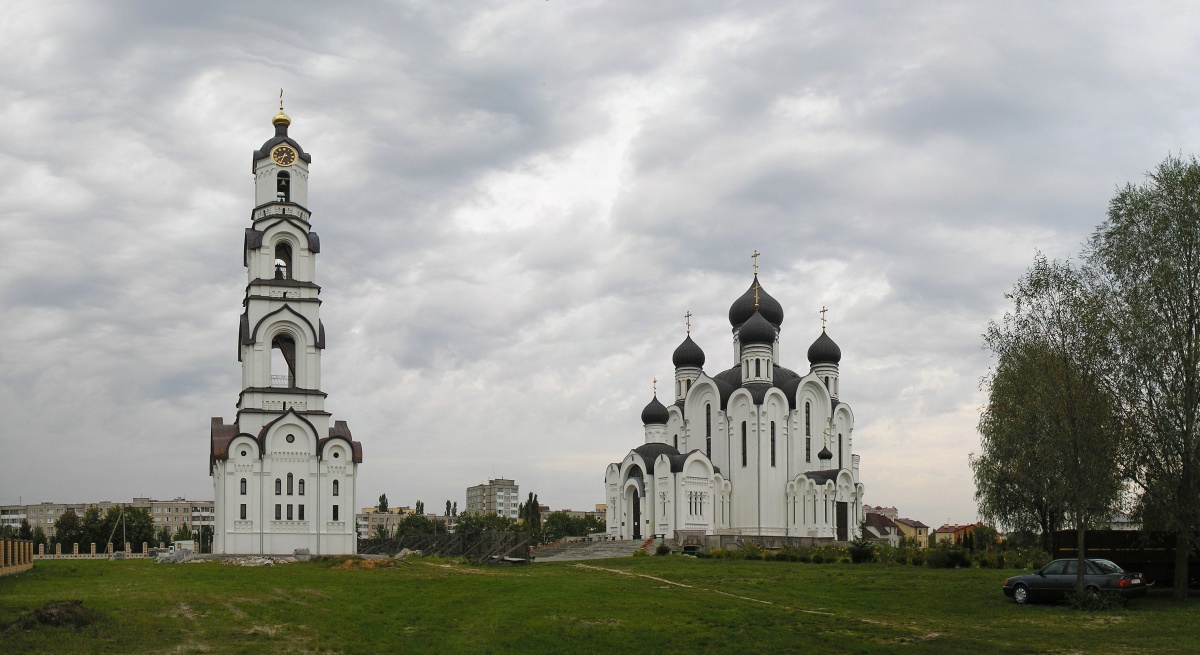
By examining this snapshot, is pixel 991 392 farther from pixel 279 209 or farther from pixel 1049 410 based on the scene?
pixel 279 209

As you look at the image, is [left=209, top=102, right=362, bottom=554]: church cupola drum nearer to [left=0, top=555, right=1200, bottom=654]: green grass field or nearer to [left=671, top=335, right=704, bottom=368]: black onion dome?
[left=0, top=555, right=1200, bottom=654]: green grass field

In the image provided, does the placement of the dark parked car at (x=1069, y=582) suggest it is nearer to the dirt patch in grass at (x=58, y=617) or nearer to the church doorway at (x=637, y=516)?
the dirt patch in grass at (x=58, y=617)

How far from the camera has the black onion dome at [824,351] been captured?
60094 millimetres

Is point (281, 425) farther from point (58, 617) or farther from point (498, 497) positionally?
point (498, 497)

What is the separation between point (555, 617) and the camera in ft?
68.2

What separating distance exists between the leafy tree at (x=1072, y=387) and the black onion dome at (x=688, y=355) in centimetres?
3527

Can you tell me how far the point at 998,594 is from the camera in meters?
26.2

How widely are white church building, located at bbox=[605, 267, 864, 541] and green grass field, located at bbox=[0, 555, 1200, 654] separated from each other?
23393mm

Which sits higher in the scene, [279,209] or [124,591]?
[279,209]

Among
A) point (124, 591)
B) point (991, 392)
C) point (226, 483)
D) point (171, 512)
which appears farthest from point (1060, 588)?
point (171, 512)

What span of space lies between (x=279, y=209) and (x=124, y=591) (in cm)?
2492

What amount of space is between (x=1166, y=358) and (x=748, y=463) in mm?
31159

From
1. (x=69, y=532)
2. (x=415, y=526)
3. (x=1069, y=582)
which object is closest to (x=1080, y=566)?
(x=1069, y=582)

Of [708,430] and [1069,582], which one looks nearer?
[1069,582]
